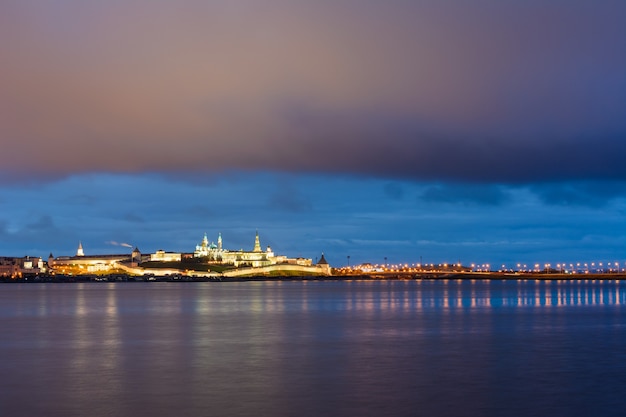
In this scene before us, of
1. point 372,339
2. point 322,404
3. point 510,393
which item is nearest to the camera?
point 322,404

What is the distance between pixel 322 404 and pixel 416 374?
650cm

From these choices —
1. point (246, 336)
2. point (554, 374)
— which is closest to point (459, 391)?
point (554, 374)

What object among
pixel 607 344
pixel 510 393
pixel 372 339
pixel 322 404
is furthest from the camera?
pixel 372 339

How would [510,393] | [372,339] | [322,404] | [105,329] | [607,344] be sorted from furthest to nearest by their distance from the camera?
[105,329] → [372,339] → [607,344] → [510,393] → [322,404]

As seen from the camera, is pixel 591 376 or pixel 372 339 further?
pixel 372 339

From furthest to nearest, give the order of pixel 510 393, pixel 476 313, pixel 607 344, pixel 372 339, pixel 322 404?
pixel 476 313
pixel 372 339
pixel 607 344
pixel 510 393
pixel 322 404

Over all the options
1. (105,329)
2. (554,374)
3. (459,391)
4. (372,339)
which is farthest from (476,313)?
(459,391)

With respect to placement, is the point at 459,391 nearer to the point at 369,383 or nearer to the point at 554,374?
the point at 369,383

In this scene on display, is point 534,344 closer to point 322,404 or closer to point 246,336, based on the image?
point 246,336

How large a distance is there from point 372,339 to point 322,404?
18616 millimetres

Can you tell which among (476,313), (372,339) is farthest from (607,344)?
(476,313)

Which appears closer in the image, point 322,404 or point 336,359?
point 322,404

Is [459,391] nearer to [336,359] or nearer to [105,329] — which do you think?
[336,359]

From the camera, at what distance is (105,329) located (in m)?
47.6
